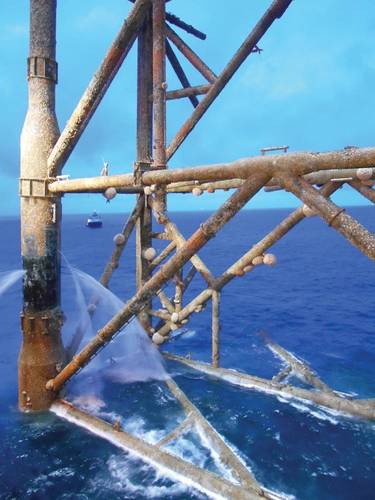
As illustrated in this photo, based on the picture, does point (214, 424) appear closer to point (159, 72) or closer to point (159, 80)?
point (159, 80)

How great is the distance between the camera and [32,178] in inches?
312

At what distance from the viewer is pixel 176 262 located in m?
5.69

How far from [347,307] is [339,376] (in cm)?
1209

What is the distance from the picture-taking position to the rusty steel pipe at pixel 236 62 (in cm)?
831

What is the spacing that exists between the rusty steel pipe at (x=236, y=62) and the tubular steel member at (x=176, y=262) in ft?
16.1

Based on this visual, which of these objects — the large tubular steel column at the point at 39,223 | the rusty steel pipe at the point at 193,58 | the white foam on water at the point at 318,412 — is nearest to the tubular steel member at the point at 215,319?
the white foam on water at the point at 318,412

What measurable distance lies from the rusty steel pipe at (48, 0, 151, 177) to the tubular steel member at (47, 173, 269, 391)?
11.6 ft

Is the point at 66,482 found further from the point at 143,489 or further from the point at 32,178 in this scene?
the point at 32,178

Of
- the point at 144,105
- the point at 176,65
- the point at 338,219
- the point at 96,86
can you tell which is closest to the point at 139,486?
the point at 338,219

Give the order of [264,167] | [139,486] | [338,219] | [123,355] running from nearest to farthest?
[338,219] < [264,167] < [139,486] < [123,355]

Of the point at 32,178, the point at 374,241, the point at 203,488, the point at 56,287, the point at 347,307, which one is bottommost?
the point at 347,307

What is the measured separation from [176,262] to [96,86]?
3938mm

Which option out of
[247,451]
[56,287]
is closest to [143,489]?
[247,451]

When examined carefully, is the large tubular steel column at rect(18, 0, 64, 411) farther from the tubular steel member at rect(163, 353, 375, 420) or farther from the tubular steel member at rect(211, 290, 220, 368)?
the tubular steel member at rect(163, 353, 375, 420)
